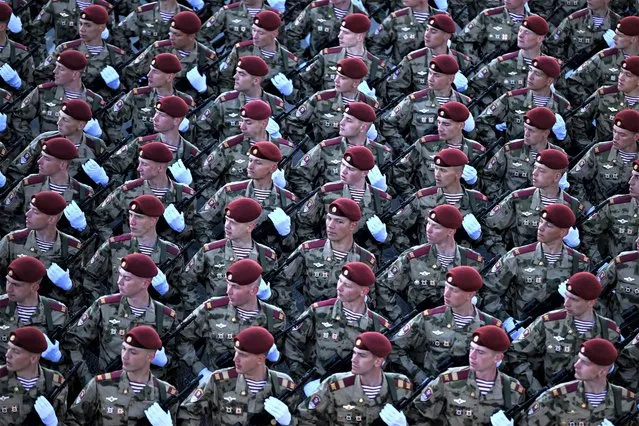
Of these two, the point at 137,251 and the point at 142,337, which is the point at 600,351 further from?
the point at 137,251

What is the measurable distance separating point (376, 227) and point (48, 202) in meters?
2.93

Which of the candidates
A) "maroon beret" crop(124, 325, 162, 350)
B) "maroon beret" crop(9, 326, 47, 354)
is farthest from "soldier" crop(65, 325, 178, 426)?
"maroon beret" crop(9, 326, 47, 354)

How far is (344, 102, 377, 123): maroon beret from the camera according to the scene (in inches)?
615

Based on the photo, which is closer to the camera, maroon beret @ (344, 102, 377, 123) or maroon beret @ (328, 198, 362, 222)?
maroon beret @ (328, 198, 362, 222)

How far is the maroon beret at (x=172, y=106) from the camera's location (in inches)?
617

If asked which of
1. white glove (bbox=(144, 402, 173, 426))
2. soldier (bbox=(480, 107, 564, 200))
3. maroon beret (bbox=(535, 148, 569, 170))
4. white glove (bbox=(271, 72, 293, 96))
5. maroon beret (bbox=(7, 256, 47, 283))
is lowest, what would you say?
soldier (bbox=(480, 107, 564, 200))

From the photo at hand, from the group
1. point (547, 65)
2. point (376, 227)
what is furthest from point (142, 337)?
point (547, 65)

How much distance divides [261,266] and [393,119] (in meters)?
2.92

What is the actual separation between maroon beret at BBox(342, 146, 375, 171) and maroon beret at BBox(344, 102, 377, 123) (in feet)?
2.23

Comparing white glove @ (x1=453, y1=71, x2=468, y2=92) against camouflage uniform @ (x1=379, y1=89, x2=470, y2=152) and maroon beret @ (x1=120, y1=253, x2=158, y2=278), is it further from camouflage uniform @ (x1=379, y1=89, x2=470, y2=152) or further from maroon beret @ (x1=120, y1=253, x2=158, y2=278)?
maroon beret @ (x1=120, y1=253, x2=158, y2=278)

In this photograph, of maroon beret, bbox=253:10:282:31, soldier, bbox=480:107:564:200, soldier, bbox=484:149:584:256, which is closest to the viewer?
soldier, bbox=484:149:584:256

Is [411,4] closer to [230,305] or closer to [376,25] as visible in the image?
[376,25]

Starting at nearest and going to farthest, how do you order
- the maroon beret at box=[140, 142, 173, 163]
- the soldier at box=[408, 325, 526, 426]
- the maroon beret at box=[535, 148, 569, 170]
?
1. the soldier at box=[408, 325, 526, 426]
2. the maroon beret at box=[140, 142, 173, 163]
3. the maroon beret at box=[535, 148, 569, 170]

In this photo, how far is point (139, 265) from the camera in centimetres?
1347
